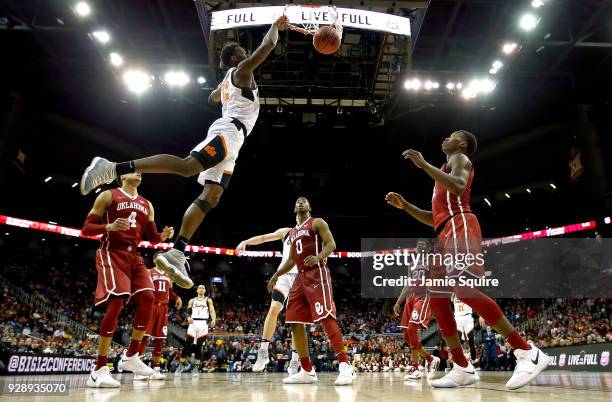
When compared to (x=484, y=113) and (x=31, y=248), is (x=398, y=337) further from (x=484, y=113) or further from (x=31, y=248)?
(x=31, y=248)

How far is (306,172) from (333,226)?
6.39 metres

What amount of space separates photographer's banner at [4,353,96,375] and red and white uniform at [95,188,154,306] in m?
6.10

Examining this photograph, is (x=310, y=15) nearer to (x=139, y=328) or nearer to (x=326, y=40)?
(x=326, y=40)

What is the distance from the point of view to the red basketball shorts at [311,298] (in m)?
4.68

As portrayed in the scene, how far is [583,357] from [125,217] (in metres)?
11.0

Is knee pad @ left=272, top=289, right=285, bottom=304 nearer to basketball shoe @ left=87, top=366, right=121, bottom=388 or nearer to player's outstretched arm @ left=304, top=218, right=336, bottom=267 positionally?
player's outstretched arm @ left=304, top=218, right=336, bottom=267

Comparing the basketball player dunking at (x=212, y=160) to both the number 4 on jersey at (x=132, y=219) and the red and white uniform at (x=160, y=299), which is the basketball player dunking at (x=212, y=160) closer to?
the number 4 on jersey at (x=132, y=219)

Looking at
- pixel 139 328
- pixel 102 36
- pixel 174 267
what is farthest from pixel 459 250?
pixel 102 36

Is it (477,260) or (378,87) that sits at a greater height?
(378,87)

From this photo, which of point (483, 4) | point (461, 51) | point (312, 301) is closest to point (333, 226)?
point (461, 51)

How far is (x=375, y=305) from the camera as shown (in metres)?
27.4

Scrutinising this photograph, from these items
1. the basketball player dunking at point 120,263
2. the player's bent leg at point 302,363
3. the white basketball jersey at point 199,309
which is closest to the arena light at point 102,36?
the white basketball jersey at point 199,309

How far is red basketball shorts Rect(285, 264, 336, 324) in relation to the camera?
4.68 meters

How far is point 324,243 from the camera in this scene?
505 centimetres
